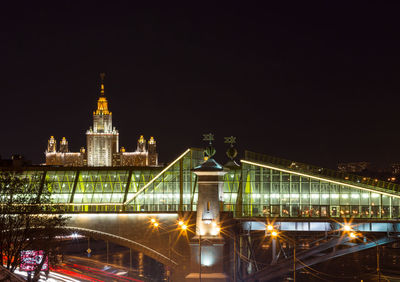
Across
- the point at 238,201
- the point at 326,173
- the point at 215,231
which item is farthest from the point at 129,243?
the point at 326,173

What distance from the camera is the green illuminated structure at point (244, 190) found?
171 feet

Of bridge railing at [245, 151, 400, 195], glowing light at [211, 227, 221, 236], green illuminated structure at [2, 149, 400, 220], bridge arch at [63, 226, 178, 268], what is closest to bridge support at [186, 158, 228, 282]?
glowing light at [211, 227, 221, 236]

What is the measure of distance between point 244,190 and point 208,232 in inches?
424

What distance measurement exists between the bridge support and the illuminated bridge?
3.18 ft

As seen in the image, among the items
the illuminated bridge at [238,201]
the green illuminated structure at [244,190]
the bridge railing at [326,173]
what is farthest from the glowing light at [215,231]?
the bridge railing at [326,173]

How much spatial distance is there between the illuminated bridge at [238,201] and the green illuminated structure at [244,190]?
0.07 metres

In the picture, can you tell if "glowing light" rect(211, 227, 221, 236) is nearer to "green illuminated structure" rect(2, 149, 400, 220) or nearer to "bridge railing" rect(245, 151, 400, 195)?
"green illuminated structure" rect(2, 149, 400, 220)

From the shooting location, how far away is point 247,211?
181ft

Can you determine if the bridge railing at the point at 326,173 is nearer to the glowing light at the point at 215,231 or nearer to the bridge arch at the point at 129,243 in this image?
the bridge arch at the point at 129,243

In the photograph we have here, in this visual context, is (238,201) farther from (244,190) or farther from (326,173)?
(326,173)

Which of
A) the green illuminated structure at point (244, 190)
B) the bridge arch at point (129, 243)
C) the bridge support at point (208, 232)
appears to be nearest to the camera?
the bridge support at point (208, 232)

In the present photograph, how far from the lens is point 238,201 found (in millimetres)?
55750

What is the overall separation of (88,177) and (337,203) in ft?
74.7

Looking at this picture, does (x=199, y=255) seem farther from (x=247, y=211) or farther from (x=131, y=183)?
(x=131, y=183)
